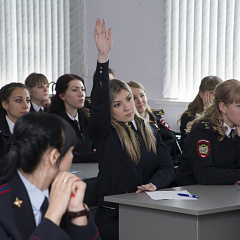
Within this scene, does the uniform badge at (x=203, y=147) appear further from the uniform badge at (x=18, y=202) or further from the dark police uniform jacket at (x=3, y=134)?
the uniform badge at (x=18, y=202)

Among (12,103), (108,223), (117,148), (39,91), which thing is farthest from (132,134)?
(39,91)

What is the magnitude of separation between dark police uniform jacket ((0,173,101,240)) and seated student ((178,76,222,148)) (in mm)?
3621

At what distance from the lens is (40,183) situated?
1552 millimetres

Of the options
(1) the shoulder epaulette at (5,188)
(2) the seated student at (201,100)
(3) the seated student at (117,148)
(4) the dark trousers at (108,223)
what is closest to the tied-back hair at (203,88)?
(2) the seated student at (201,100)

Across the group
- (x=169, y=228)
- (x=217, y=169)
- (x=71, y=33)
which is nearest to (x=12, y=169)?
(x=169, y=228)

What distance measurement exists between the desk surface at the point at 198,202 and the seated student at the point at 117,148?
0.22 m

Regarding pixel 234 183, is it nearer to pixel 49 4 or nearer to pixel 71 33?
pixel 71 33

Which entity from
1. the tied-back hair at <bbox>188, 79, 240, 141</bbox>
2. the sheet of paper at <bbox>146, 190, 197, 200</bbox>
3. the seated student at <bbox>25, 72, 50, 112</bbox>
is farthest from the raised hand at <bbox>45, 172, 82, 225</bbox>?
the seated student at <bbox>25, 72, 50, 112</bbox>

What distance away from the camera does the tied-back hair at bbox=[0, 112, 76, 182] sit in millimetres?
1486

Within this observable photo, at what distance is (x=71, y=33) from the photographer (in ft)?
23.9

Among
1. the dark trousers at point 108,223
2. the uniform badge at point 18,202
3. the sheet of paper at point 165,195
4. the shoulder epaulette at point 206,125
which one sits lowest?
the dark trousers at point 108,223

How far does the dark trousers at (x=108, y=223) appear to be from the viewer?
9.34 ft

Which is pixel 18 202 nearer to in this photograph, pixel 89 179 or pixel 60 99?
pixel 89 179

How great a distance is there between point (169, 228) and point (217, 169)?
0.73 meters
